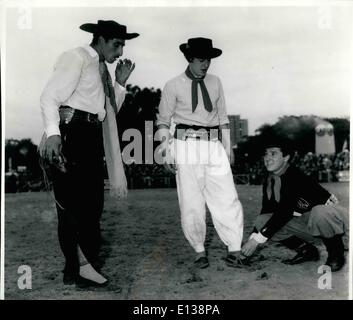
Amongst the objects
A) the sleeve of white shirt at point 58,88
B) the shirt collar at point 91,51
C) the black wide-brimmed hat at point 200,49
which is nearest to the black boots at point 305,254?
the black wide-brimmed hat at point 200,49

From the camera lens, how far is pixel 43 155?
142 inches

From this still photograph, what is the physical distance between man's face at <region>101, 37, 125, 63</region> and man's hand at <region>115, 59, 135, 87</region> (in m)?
0.10

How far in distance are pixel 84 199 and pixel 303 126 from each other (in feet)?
7.18

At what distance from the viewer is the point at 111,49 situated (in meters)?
Result: 3.85

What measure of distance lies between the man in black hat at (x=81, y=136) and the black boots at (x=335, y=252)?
1.93 meters

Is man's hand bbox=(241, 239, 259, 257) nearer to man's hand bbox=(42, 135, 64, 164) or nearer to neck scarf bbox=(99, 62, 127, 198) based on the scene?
neck scarf bbox=(99, 62, 127, 198)

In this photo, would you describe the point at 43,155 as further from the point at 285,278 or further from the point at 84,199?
the point at 285,278

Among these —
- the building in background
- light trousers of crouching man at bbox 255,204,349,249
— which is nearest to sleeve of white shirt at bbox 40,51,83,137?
the building in background

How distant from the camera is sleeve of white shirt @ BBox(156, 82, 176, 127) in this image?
4.12 meters

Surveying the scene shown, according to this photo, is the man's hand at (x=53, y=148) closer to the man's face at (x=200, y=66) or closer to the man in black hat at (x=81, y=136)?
the man in black hat at (x=81, y=136)

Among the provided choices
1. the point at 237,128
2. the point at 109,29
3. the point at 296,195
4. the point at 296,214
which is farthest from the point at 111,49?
the point at 296,214

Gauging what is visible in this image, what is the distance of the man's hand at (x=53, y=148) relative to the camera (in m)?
3.43

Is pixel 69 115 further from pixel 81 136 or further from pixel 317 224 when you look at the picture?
pixel 317 224

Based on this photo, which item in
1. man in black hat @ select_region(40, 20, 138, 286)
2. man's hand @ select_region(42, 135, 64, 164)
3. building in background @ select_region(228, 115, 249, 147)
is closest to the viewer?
man's hand @ select_region(42, 135, 64, 164)
